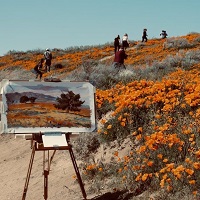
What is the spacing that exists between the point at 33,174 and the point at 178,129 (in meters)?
3.31

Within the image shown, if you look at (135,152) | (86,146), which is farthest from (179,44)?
(135,152)

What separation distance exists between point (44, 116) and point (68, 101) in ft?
1.45

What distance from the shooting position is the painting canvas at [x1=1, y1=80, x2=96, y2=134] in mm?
6852

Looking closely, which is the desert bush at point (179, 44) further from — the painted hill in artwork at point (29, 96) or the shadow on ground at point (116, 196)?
the painted hill in artwork at point (29, 96)

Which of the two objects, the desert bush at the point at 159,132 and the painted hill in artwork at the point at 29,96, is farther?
the painted hill in artwork at the point at 29,96

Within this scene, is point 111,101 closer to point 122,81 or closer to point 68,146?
point 122,81

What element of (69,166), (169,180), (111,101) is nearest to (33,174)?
(69,166)

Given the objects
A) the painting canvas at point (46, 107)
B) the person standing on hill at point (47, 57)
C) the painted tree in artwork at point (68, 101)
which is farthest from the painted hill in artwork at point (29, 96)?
the person standing on hill at point (47, 57)

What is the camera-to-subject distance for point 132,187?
7.08 metres

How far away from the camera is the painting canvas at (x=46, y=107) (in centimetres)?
685

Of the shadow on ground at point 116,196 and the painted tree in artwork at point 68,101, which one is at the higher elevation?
the painted tree in artwork at point 68,101

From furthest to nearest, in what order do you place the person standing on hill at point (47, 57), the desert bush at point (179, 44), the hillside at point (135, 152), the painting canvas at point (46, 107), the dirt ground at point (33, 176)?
the desert bush at point (179, 44), the person standing on hill at point (47, 57), the dirt ground at point (33, 176), the painting canvas at point (46, 107), the hillside at point (135, 152)

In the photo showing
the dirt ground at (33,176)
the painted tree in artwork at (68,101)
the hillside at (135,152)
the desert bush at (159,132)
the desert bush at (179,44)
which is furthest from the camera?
the desert bush at (179,44)

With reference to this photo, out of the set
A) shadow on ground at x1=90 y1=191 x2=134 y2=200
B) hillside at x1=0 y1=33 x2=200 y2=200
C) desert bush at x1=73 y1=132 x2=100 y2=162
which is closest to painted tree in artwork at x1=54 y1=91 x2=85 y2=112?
hillside at x1=0 y1=33 x2=200 y2=200
